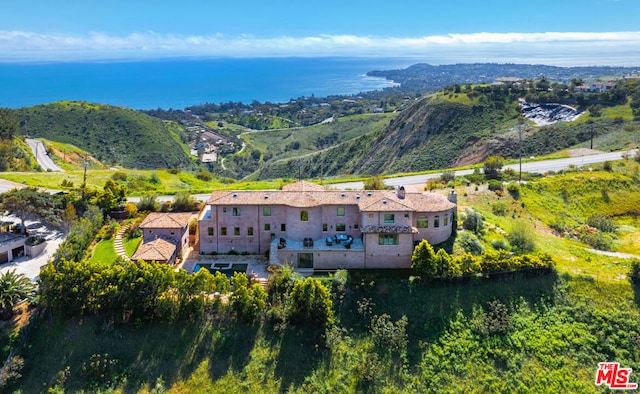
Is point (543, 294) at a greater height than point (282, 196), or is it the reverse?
point (282, 196)

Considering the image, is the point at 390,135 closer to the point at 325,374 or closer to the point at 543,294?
the point at 543,294

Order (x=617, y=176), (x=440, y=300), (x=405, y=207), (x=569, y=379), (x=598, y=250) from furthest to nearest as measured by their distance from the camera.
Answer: (x=617, y=176) → (x=598, y=250) → (x=405, y=207) → (x=440, y=300) → (x=569, y=379)

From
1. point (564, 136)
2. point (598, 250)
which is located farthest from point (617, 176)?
point (564, 136)

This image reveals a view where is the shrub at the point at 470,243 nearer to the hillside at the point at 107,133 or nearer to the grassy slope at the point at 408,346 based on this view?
the grassy slope at the point at 408,346

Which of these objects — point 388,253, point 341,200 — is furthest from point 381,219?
point 341,200

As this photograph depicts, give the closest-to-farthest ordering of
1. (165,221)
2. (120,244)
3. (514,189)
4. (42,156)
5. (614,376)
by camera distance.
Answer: (614,376) < (165,221) < (120,244) < (514,189) < (42,156)

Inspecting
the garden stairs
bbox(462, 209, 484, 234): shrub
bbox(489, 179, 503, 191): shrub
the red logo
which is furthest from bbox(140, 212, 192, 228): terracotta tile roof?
bbox(489, 179, 503, 191): shrub

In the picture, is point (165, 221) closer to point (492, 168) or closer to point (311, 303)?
point (311, 303)

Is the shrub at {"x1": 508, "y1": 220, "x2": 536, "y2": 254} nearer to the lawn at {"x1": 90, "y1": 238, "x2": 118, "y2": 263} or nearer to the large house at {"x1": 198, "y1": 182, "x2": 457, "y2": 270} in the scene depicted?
the large house at {"x1": 198, "y1": 182, "x2": 457, "y2": 270}

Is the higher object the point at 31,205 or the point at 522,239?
the point at 31,205
